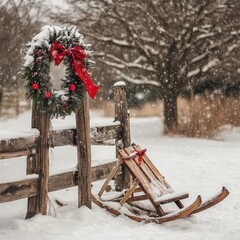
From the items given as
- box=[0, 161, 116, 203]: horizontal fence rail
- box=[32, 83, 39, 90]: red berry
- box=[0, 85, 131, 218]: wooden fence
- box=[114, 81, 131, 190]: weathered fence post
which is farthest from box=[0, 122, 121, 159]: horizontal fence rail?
box=[32, 83, 39, 90]: red berry

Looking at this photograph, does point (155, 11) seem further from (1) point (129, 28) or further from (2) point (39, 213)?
(2) point (39, 213)

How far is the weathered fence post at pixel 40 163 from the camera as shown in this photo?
4863 mm

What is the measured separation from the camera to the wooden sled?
5043 millimetres

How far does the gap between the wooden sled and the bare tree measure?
8.34 m

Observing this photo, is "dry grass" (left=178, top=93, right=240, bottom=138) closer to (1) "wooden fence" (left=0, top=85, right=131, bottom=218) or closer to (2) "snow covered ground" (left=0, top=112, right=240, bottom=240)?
(2) "snow covered ground" (left=0, top=112, right=240, bottom=240)

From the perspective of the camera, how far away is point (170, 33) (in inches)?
559

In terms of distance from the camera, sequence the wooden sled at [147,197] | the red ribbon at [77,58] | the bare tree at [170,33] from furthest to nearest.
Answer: the bare tree at [170,33] < the wooden sled at [147,197] < the red ribbon at [77,58]

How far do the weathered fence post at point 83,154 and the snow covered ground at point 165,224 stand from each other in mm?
188

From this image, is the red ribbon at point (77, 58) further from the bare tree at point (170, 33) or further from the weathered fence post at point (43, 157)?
the bare tree at point (170, 33)

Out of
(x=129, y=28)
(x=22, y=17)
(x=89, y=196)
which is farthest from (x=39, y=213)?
(x=22, y=17)

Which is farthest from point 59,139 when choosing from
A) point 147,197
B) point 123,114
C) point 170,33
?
point 170,33

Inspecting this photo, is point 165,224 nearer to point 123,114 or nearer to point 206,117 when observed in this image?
point 123,114

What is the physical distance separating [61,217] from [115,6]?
10.4 meters

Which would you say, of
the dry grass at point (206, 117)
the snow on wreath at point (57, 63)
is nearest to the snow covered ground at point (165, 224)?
the snow on wreath at point (57, 63)
